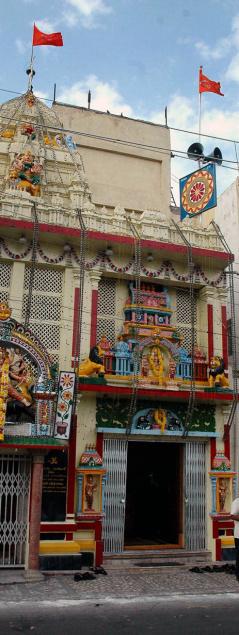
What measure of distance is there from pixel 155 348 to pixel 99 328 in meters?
1.67

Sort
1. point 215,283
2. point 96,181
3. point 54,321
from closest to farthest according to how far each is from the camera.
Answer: point 54,321 < point 215,283 < point 96,181

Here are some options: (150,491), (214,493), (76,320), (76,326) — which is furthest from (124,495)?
(76,320)

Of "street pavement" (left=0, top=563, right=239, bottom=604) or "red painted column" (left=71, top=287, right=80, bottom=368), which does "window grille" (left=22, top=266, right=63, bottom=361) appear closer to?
"red painted column" (left=71, top=287, right=80, bottom=368)

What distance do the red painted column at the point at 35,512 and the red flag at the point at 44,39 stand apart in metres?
13.0

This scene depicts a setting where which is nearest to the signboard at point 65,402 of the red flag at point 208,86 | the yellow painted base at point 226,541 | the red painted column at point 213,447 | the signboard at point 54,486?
the signboard at point 54,486

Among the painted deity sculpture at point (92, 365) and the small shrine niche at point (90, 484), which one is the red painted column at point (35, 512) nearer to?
the small shrine niche at point (90, 484)

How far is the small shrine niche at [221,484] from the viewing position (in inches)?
607

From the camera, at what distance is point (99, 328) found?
16.1 metres

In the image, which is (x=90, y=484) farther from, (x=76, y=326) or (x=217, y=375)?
(x=217, y=375)

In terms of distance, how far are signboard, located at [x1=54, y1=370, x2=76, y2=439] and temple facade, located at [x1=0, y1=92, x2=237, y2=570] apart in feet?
0.11

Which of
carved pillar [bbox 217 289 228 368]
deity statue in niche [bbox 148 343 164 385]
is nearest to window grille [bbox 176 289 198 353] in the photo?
carved pillar [bbox 217 289 228 368]

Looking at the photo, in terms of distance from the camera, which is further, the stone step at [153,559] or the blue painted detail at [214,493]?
the blue painted detail at [214,493]

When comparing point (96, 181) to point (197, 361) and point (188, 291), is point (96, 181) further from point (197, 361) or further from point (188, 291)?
point (197, 361)

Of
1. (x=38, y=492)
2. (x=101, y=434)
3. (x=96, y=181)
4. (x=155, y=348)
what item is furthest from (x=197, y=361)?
(x=96, y=181)
